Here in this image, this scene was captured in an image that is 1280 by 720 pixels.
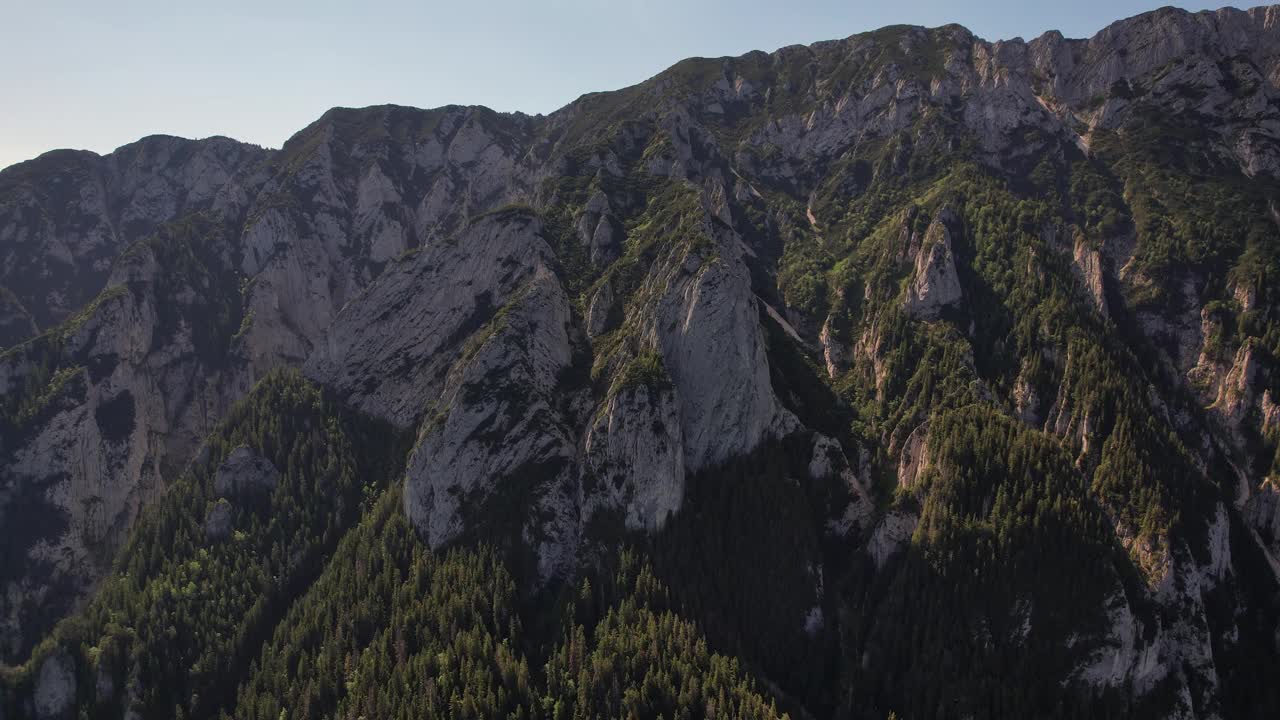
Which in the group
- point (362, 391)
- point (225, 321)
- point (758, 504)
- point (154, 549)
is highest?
point (225, 321)

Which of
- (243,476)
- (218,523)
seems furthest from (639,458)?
(243,476)

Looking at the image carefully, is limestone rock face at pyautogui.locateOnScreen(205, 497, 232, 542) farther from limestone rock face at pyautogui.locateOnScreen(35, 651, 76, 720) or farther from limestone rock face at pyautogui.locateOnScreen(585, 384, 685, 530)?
limestone rock face at pyautogui.locateOnScreen(585, 384, 685, 530)

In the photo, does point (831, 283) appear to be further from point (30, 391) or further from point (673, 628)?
point (30, 391)

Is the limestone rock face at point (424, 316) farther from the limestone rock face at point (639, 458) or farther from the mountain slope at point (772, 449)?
the limestone rock face at point (639, 458)

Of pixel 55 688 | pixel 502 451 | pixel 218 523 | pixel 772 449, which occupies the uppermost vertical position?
pixel 502 451

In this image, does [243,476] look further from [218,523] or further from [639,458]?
[639,458]

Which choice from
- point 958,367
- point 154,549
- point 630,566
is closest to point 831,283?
point 958,367

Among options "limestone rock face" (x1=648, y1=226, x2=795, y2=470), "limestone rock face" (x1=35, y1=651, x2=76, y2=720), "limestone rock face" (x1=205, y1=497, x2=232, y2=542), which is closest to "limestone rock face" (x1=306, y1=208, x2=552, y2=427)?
"limestone rock face" (x1=205, y1=497, x2=232, y2=542)

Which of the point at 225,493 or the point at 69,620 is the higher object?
the point at 225,493
